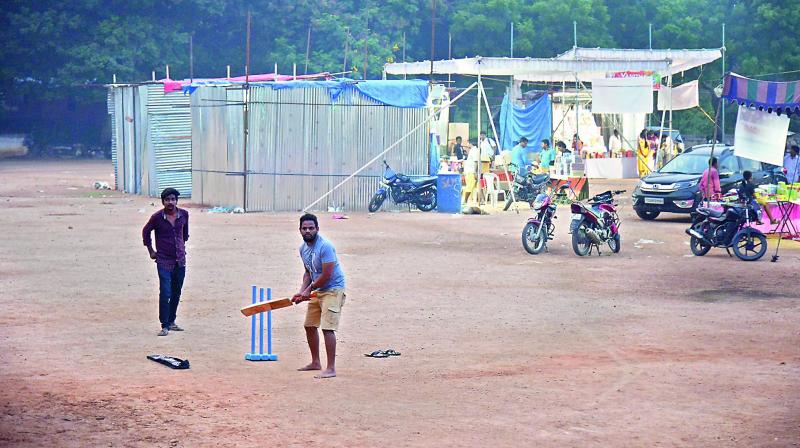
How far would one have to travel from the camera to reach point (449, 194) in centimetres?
2584

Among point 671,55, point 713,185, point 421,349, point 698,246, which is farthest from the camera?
point 671,55

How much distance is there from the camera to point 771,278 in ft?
50.9

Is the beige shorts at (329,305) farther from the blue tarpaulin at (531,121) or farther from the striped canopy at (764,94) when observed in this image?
the blue tarpaulin at (531,121)

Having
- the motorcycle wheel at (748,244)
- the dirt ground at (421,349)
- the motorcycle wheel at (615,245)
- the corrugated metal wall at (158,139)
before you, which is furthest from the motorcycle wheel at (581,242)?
the corrugated metal wall at (158,139)

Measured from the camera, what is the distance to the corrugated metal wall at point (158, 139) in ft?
98.2

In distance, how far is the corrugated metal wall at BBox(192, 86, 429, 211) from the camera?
2542cm

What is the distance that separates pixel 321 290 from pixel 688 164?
55.4 ft

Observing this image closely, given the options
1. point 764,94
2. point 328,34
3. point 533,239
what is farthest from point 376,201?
point 328,34

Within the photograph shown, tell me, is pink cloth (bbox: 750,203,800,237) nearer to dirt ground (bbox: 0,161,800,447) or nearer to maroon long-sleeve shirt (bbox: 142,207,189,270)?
dirt ground (bbox: 0,161,800,447)

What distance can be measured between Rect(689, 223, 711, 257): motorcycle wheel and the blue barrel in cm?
836

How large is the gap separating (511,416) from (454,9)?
50290mm

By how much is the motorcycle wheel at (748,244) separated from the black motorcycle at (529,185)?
1043 centimetres

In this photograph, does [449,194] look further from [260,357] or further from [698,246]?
[260,357]

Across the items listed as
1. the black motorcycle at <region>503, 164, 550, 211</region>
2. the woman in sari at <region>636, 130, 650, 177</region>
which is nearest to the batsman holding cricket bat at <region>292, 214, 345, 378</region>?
the black motorcycle at <region>503, 164, 550, 211</region>
